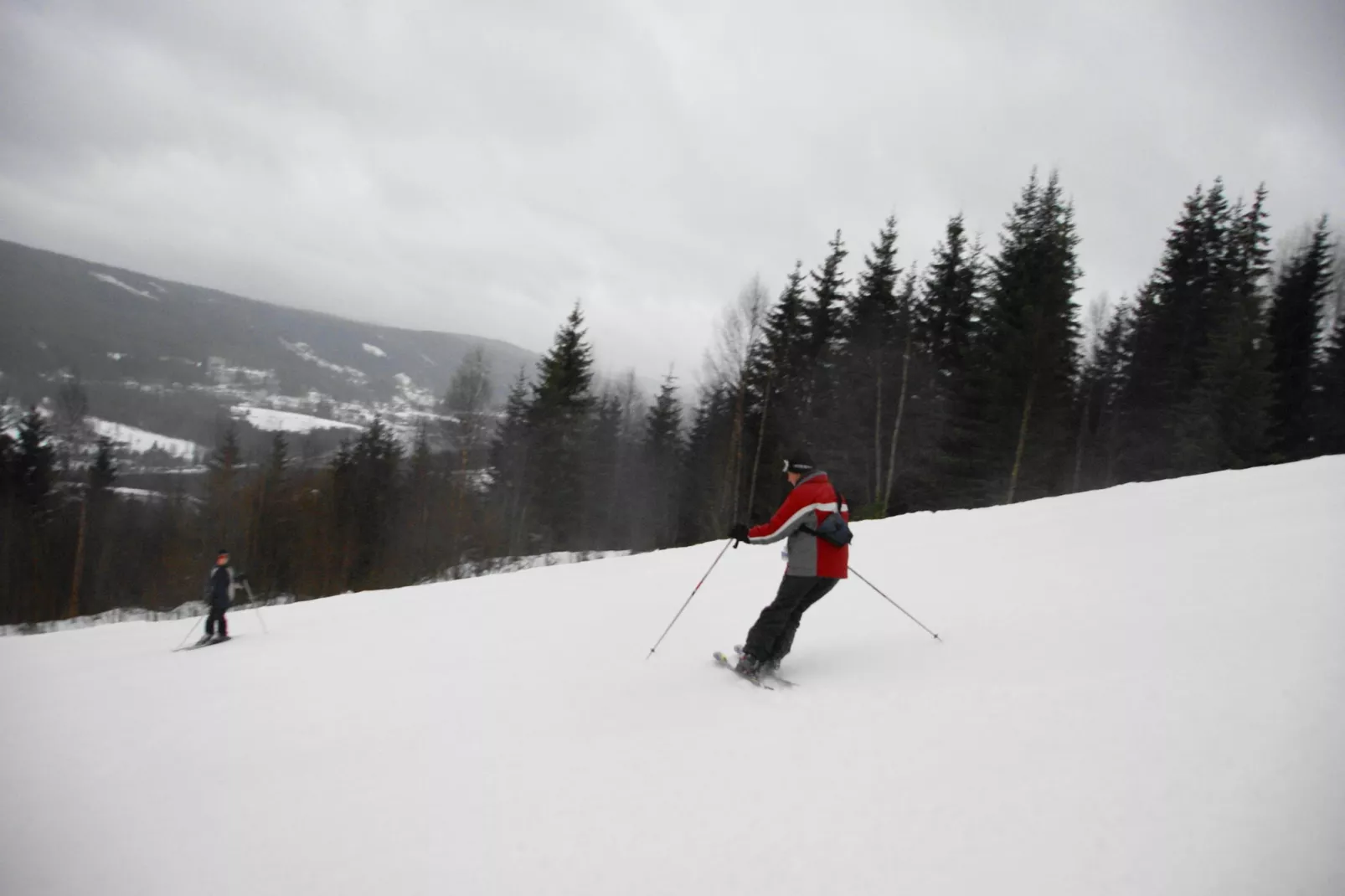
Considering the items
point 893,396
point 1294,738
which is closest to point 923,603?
point 1294,738

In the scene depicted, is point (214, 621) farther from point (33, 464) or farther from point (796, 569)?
point (33, 464)

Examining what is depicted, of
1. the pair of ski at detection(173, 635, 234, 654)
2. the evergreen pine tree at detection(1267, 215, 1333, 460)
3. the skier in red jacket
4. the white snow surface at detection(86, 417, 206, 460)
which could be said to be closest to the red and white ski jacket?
the skier in red jacket

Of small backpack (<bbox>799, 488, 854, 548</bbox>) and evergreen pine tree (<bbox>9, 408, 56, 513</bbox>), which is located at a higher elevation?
small backpack (<bbox>799, 488, 854, 548</bbox>)

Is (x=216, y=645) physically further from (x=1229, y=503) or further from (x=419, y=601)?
(x=1229, y=503)

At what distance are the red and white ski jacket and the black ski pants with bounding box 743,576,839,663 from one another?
0.10m

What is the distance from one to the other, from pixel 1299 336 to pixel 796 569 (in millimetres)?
33461

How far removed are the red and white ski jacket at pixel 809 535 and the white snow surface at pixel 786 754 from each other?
3.24 ft

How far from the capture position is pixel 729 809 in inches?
146

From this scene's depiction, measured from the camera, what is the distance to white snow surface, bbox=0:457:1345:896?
125 inches

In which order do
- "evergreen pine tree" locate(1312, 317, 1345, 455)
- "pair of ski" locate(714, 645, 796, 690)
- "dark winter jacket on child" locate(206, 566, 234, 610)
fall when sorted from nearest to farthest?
1. "pair of ski" locate(714, 645, 796, 690)
2. "dark winter jacket on child" locate(206, 566, 234, 610)
3. "evergreen pine tree" locate(1312, 317, 1345, 455)

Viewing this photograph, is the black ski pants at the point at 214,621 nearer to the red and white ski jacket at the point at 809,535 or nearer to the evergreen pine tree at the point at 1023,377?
the red and white ski jacket at the point at 809,535

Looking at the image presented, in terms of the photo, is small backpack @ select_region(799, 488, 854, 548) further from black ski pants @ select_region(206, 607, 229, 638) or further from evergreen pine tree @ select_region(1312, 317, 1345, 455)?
evergreen pine tree @ select_region(1312, 317, 1345, 455)

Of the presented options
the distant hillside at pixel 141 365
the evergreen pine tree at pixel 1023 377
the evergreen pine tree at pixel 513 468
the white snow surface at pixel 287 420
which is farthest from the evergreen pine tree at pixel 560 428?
the white snow surface at pixel 287 420

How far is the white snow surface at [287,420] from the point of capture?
12325 centimetres
